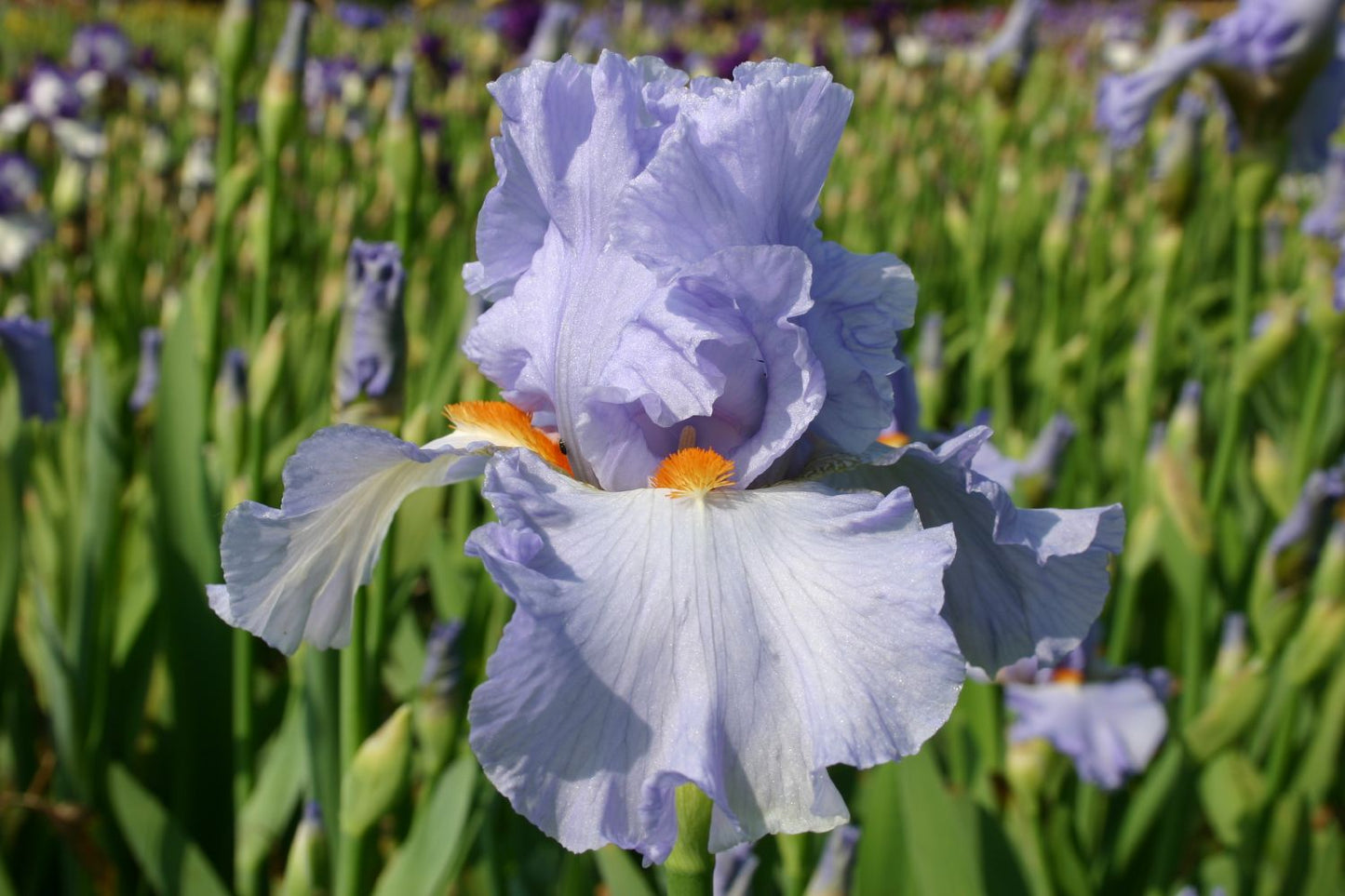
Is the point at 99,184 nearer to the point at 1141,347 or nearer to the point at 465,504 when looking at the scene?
the point at 465,504

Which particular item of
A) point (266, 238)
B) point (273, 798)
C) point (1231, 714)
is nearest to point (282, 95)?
point (266, 238)

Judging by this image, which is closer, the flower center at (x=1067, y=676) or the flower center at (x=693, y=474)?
the flower center at (x=693, y=474)

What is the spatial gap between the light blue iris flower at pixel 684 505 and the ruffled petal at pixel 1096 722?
86 cm

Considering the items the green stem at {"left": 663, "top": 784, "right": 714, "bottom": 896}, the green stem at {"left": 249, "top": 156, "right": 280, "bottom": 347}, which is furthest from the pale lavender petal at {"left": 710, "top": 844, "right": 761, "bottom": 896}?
the green stem at {"left": 249, "top": 156, "right": 280, "bottom": 347}

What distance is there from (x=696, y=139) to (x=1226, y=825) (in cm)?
151

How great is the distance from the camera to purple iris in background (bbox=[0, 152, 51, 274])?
3.22m

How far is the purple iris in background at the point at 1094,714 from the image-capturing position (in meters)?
1.68

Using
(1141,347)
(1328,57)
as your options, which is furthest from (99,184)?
(1328,57)

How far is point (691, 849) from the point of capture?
0.78 m

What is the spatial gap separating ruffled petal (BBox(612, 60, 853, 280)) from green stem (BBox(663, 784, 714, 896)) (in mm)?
369

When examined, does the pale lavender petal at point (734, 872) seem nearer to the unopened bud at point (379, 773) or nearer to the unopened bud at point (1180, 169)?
the unopened bud at point (379, 773)

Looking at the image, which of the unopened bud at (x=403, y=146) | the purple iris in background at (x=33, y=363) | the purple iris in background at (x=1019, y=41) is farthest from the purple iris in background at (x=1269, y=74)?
the purple iris in background at (x=33, y=363)

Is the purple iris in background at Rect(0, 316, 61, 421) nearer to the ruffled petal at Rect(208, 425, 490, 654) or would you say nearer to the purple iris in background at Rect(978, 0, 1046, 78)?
the ruffled petal at Rect(208, 425, 490, 654)

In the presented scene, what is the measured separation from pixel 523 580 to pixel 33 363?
58.8 inches
